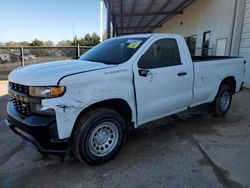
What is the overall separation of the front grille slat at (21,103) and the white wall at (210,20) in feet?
34.6

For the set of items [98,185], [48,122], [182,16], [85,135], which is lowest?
[98,185]

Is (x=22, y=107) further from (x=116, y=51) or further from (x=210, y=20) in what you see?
(x=210, y=20)

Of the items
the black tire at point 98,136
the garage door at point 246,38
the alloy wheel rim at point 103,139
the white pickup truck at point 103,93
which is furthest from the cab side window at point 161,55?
the garage door at point 246,38

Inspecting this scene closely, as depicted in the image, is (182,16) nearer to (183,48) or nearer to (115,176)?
(183,48)

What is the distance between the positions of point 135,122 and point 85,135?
95 centimetres

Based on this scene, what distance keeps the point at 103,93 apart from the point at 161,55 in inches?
57.5

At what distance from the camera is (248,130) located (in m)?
4.78

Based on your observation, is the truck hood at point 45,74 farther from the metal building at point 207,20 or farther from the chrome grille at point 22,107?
the metal building at point 207,20

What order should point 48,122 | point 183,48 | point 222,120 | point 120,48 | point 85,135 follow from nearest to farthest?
point 48,122 → point 85,135 → point 120,48 → point 183,48 → point 222,120

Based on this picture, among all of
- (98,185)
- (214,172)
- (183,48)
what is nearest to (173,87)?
(183,48)

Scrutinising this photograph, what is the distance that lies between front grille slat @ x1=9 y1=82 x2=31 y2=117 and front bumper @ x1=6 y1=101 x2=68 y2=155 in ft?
0.34

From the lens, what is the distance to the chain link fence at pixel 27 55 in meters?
12.9

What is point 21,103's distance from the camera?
3.12 meters

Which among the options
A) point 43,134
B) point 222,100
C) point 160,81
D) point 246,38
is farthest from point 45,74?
point 246,38
